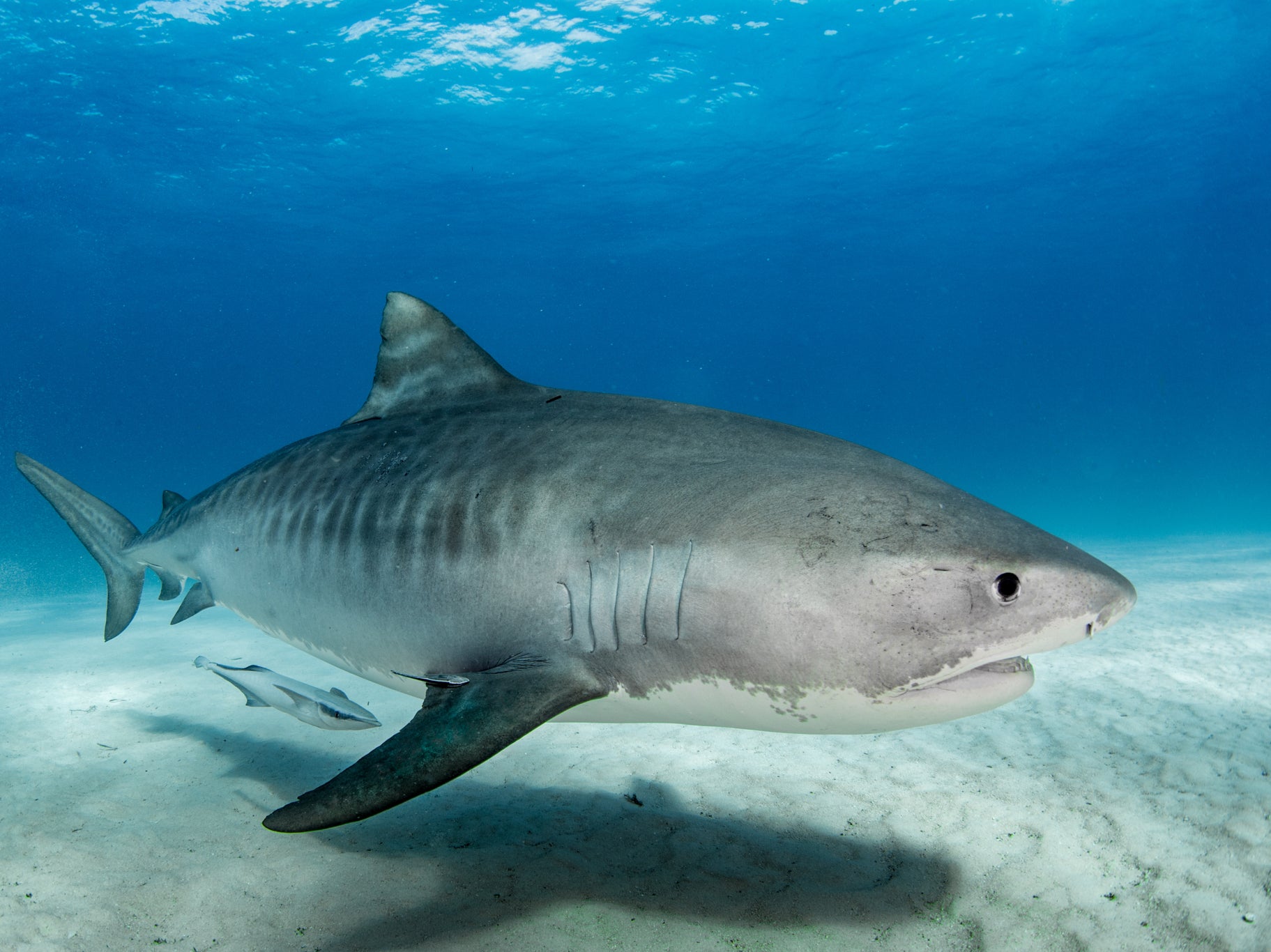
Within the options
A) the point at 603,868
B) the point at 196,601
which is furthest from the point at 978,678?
the point at 196,601

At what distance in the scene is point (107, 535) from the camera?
4.79 m

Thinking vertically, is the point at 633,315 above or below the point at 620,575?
above

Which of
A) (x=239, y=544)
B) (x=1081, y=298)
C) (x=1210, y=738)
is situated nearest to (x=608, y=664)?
(x=239, y=544)

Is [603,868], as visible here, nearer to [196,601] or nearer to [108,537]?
[196,601]

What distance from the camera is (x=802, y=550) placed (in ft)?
6.54

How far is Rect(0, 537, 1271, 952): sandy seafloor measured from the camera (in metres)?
2.33

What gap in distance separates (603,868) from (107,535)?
413 centimetres

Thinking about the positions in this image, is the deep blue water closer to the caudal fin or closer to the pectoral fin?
the caudal fin

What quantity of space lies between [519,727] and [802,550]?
92cm

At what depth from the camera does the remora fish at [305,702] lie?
11.7 ft

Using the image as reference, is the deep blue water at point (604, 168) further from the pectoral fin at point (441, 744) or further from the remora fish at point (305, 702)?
the pectoral fin at point (441, 744)

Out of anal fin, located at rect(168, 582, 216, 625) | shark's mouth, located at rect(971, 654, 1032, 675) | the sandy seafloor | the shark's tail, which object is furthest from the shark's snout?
the shark's tail

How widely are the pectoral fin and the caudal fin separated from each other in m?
3.68

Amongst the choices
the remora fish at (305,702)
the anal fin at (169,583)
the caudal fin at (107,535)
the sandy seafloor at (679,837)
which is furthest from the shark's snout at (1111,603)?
the caudal fin at (107,535)
